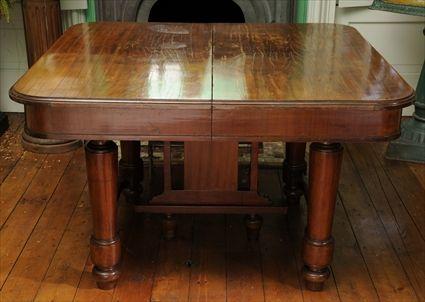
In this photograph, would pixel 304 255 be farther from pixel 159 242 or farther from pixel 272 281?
pixel 159 242

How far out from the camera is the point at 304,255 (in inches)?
84.5

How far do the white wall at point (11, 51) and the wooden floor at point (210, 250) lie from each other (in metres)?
0.95

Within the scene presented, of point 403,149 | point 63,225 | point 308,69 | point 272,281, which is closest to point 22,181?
point 63,225

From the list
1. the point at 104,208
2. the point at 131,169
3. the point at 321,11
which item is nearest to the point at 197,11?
the point at 321,11

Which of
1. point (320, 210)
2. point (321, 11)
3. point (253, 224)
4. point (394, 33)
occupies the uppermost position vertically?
point (321, 11)

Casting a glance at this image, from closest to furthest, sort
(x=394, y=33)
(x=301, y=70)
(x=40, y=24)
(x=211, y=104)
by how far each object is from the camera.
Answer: (x=211, y=104) < (x=301, y=70) < (x=40, y=24) < (x=394, y=33)

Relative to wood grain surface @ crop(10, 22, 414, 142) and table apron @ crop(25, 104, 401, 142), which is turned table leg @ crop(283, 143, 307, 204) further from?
table apron @ crop(25, 104, 401, 142)

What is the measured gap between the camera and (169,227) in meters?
2.51

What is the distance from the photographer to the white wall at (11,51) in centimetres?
373

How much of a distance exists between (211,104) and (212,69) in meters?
0.32

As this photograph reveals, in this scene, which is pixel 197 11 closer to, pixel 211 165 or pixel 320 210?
pixel 211 165

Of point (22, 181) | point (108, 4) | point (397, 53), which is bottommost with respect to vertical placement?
point (22, 181)

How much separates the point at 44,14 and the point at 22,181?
840 mm

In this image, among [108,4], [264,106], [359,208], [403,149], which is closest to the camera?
[264,106]
